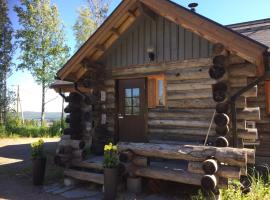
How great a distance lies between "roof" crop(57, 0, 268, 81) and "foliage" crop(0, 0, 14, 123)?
49.7ft

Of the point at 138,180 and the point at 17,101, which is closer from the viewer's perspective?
the point at 138,180

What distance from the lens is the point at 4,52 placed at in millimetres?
22953

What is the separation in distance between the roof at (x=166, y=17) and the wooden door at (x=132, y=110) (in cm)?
143

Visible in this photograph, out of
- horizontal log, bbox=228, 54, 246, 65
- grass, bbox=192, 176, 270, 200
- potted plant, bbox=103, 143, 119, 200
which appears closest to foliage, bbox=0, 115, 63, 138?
potted plant, bbox=103, 143, 119, 200

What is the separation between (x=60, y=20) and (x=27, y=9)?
110 inches

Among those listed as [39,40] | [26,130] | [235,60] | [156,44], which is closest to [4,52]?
[39,40]

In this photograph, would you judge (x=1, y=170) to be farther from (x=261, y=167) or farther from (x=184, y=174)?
(x=261, y=167)

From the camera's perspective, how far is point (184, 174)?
21.2 ft

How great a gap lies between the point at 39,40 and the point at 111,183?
66.0 feet

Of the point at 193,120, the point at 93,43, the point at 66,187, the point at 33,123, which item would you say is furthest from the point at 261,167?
the point at 33,123

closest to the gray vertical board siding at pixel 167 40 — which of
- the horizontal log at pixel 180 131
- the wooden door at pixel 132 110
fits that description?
the wooden door at pixel 132 110

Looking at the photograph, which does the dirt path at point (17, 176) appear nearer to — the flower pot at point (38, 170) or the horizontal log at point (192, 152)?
the flower pot at point (38, 170)

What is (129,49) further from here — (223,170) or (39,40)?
(39,40)

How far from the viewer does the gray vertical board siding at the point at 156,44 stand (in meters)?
8.16
